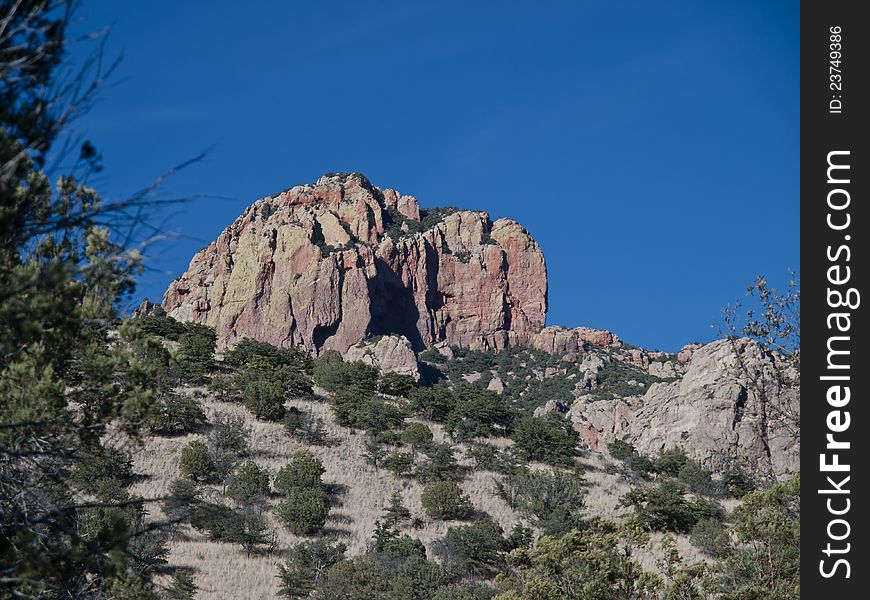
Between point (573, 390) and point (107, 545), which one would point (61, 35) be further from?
point (573, 390)

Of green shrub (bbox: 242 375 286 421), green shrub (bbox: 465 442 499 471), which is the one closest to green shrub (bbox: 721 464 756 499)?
green shrub (bbox: 465 442 499 471)

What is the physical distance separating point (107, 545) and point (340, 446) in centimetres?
3009

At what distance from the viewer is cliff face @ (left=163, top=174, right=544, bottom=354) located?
114125 mm

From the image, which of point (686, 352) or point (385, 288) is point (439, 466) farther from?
point (385, 288)

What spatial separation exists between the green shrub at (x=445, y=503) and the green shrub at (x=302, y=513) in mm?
3921

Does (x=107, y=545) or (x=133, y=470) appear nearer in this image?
(x=107, y=545)

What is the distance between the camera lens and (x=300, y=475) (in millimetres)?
31141

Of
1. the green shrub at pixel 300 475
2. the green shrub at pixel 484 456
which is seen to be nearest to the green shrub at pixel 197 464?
the green shrub at pixel 300 475

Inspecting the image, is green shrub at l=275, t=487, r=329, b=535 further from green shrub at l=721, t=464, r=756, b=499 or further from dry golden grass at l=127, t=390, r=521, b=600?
green shrub at l=721, t=464, r=756, b=499

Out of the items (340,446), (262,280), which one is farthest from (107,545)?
(262,280)

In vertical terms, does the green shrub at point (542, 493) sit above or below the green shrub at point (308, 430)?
below

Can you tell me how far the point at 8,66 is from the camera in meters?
6.59

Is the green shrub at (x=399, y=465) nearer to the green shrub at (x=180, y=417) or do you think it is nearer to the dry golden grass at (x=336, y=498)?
the dry golden grass at (x=336, y=498)

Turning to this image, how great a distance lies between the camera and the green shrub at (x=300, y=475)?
31.0m
